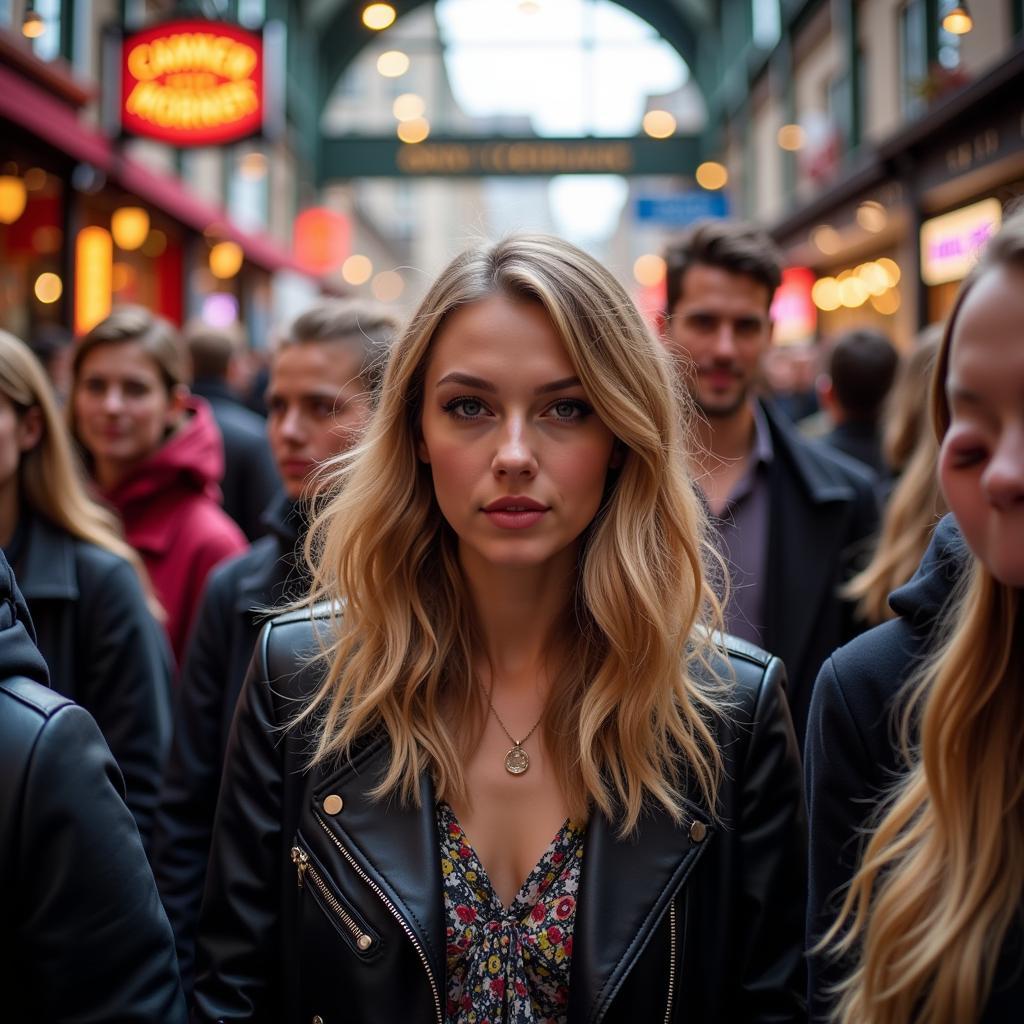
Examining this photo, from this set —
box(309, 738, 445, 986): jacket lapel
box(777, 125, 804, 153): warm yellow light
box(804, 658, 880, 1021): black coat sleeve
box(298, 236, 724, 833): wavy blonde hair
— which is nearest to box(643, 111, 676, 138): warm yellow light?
box(777, 125, 804, 153): warm yellow light

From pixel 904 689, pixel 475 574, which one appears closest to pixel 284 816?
pixel 475 574

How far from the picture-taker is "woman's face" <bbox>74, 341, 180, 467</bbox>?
4250 millimetres

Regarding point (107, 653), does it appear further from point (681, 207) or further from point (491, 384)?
point (681, 207)

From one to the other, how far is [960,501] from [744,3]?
23843 mm

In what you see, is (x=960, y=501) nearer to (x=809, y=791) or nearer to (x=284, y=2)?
(x=809, y=791)

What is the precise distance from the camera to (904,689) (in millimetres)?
1686

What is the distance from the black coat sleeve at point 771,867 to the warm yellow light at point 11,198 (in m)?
9.52

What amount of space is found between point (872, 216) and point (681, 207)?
159 inches

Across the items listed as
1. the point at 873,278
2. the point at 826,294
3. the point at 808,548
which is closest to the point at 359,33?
the point at 826,294

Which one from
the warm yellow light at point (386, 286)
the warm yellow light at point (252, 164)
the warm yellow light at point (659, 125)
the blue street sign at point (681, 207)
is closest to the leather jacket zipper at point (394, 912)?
the blue street sign at point (681, 207)

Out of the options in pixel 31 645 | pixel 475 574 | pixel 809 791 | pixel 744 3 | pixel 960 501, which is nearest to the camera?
pixel 960 501

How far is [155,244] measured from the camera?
15164 mm

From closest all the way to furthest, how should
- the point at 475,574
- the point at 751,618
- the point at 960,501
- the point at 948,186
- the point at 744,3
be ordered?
1. the point at 960,501
2. the point at 475,574
3. the point at 751,618
4. the point at 948,186
5. the point at 744,3

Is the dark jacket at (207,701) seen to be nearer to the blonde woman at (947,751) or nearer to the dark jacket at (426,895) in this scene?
the dark jacket at (426,895)
